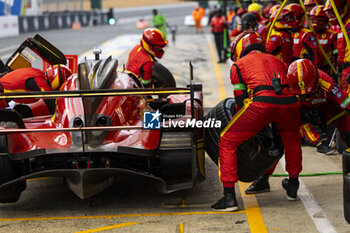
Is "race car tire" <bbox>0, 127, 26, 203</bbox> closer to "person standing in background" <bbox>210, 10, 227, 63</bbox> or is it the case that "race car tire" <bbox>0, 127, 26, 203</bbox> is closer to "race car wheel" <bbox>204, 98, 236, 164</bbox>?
"race car wheel" <bbox>204, 98, 236, 164</bbox>

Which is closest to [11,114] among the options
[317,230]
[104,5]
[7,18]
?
[317,230]

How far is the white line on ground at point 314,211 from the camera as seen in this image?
20.1 ft

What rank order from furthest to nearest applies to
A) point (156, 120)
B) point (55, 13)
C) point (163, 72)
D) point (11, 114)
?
point (55, 13)
point (163, 72)
point (11, 114)
point (156, 120)

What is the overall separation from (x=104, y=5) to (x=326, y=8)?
7650 centimetres

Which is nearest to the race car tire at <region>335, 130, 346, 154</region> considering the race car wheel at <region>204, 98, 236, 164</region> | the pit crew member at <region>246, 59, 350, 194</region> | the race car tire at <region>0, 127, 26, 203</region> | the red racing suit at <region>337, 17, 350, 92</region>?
the red racing suit at <region>337, 17, 350, 92</region>

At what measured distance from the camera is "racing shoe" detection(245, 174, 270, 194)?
7388 millimetres

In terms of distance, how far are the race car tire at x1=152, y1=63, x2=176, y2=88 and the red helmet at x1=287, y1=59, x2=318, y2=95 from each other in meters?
3.08

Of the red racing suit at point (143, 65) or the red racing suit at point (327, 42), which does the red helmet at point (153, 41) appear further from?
the red racing suit at point (327, 42)

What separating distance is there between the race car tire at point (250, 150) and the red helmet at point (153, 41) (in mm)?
2240

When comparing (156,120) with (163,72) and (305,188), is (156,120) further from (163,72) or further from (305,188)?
(163,72)

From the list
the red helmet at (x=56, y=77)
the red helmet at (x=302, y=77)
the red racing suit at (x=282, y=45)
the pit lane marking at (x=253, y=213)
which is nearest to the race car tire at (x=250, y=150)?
the pit lane marking at (x=253, y=213)

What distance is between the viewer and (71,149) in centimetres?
666

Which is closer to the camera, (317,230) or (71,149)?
(317,230)

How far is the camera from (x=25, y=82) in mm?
7977
